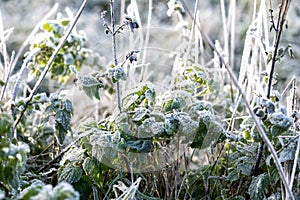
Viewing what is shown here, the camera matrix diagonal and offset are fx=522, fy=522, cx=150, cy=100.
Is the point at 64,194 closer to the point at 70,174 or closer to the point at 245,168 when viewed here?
the point at 70,174

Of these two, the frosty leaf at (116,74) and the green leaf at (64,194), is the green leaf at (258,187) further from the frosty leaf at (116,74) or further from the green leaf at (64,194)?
the green leaf at (64,194)

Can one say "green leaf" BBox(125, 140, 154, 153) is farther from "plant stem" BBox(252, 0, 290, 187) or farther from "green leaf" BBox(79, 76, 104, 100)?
"plant stem" BBox(252, 0, 290, 187)

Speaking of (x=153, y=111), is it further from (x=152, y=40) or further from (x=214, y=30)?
(x=214, y=30)

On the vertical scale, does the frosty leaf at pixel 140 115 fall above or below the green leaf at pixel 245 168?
above

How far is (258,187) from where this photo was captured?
107cm

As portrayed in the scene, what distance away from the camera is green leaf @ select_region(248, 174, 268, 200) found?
107 cm

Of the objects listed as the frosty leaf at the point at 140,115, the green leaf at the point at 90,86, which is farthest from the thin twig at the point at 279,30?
the green leaf at the point at 90,86

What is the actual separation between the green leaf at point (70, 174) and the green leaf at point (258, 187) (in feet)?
1.18

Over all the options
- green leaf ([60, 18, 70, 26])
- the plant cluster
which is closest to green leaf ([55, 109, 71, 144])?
the plant cluster

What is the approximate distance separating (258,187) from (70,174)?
391mm

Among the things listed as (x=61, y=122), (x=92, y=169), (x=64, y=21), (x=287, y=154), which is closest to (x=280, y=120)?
(x=287, y=154)

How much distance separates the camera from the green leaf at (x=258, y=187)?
1.07 m

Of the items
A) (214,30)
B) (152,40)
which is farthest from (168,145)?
(214,30)

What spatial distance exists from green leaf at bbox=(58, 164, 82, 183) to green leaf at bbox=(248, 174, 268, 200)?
1.18 ft
